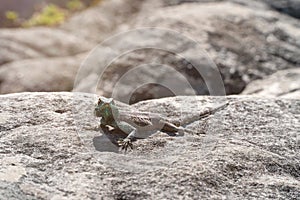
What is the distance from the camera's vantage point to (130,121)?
5.20 metres

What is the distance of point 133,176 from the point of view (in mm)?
4086

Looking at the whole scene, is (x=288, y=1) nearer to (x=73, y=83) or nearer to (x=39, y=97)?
(x=73, y=83)

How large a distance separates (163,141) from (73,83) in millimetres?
7017

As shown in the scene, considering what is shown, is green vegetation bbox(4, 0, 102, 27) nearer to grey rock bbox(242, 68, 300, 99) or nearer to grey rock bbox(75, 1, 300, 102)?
grey rock bbox(75, 1, 300, 102)

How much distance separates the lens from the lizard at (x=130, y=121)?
4.99 meters

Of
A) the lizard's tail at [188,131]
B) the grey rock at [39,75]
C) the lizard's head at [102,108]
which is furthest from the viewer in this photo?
the grey rock at [39,75]

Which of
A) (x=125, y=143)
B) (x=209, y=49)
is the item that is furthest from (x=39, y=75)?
(x=125, y=143)

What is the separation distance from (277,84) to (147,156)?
588 cm

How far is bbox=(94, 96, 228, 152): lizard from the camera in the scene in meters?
4.99

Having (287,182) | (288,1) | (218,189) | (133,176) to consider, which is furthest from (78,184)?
(288,1)

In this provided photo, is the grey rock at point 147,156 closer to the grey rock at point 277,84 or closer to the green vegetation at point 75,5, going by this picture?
the grey rock at point 277,84

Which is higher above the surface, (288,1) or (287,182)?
(288,1)

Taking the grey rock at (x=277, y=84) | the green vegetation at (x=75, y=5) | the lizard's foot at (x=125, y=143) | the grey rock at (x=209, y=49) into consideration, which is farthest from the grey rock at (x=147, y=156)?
the green vegetation at (x=75, y=5)

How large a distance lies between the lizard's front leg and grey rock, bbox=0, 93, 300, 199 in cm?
10
